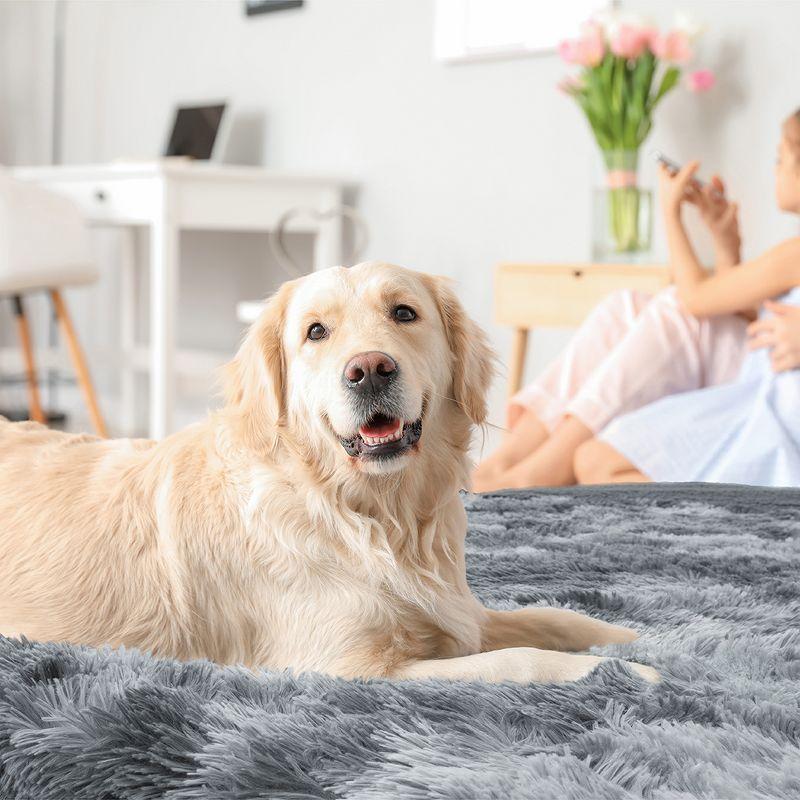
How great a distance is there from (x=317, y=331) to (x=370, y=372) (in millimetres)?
135

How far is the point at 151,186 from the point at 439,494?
3.00 metres

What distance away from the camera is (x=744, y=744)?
3.28ft

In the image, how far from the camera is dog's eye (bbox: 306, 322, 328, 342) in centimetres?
143

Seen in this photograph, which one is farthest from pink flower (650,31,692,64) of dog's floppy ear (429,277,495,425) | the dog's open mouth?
the dog's open mouth

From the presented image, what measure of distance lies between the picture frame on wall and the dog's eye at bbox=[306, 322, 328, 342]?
3853 millimetres

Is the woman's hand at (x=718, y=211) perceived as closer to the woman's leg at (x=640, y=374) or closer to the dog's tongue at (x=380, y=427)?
the woman's leg at (x=640, y=374)

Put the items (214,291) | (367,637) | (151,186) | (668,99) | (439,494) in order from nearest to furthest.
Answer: (367,637) < (439,494) < (668,99) < (151,186) < (214,291)

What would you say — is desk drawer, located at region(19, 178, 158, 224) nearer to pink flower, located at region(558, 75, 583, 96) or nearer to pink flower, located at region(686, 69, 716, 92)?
pink flower, located at region(558, 75, 583, 96)

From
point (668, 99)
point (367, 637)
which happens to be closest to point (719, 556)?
point (367, 637)

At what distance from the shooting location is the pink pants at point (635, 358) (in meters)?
3.24

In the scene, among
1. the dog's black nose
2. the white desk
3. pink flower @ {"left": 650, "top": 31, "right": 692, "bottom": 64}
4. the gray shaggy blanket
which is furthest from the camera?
the white desk

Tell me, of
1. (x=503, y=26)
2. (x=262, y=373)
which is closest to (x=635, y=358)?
(x=503, y=26)

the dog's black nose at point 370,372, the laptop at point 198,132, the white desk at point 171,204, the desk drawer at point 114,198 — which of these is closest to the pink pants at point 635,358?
the white desk at point 171,204

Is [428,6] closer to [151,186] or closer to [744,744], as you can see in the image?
[151,186]
